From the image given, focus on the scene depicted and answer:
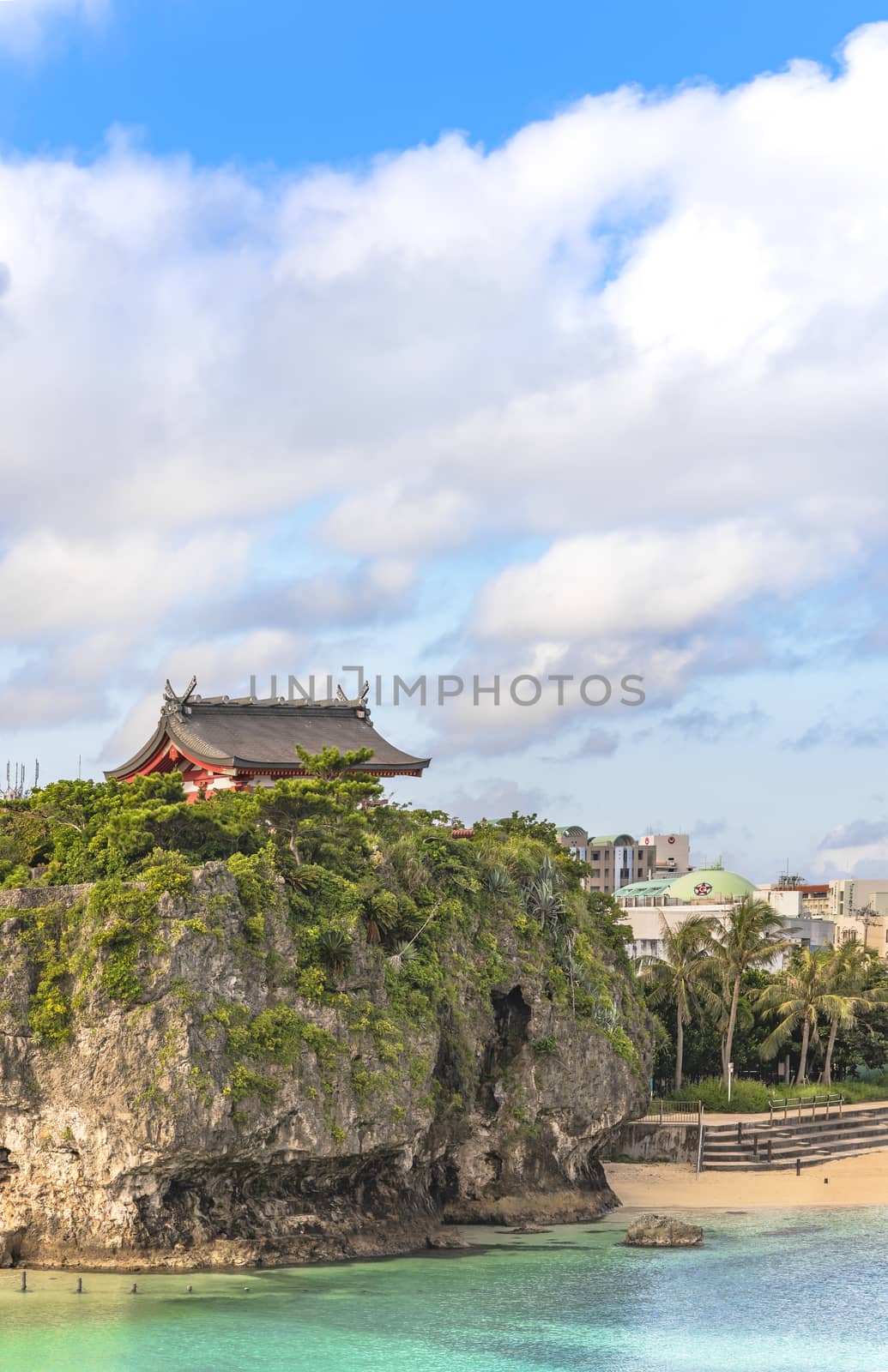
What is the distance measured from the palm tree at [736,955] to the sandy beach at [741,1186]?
28.6 ft

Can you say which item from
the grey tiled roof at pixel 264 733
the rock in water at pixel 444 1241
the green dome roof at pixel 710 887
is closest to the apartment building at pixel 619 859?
the green dome roof at pixel 710 887

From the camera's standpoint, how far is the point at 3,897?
33.6m

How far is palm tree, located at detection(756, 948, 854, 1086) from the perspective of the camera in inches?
2355

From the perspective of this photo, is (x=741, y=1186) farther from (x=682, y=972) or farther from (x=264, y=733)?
(x=264, y=733)

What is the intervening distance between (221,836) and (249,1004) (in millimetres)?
4504

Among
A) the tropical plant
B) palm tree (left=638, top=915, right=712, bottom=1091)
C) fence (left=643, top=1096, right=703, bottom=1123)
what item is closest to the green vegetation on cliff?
the tropical plant

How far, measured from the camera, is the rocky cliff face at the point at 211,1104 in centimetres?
3172

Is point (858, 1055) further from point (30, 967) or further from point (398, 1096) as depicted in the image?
point (30, 967)

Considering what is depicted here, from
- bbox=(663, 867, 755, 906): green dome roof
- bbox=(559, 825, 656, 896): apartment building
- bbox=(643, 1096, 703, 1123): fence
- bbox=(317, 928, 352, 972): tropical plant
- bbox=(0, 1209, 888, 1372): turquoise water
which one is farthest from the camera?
bbox=(559, 825, 656, 896): apartment building

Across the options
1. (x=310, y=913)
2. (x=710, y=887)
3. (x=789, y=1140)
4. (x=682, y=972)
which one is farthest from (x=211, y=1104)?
(x=710, y=887)

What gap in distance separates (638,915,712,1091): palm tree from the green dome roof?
30.4m

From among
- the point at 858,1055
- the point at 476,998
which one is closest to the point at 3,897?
the point at 476,998

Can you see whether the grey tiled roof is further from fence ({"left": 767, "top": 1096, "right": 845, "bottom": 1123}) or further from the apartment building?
the apartment building

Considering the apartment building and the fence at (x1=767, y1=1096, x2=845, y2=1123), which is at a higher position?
the apartment building
